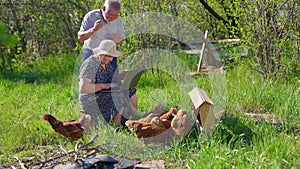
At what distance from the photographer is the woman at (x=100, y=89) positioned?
4.14 metres

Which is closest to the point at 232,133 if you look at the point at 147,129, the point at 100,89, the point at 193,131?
the point at 193,131

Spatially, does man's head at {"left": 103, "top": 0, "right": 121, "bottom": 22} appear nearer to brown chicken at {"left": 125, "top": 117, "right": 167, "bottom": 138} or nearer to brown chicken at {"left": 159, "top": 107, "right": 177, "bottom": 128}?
brown chicken at {"left": 159, "top": 107, "right": 177, "bottom": 128}

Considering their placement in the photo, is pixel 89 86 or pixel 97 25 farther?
pixel 97 25

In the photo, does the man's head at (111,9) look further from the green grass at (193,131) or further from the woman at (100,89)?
the green grass at (193,131)

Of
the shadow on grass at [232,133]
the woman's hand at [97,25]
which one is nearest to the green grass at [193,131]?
the shadow on grass at [232,133]

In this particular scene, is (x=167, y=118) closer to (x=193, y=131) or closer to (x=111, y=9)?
(x=193, y=131)

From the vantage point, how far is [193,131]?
381cm

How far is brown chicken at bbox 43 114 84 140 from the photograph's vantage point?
3.86m

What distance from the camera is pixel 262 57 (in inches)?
227

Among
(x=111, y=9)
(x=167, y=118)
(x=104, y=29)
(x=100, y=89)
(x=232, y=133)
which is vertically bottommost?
(x=232, y=133)

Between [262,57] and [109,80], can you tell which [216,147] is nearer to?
[109,80]

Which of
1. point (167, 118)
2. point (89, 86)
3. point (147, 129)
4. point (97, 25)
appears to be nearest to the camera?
point (147, 129)

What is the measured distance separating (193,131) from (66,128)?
46.3 inches

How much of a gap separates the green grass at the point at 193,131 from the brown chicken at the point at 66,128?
84 mm
